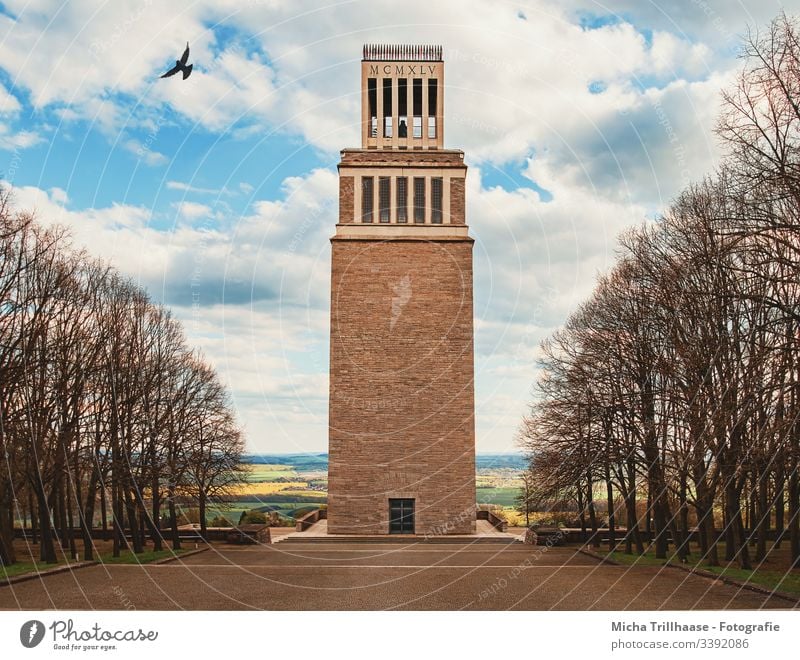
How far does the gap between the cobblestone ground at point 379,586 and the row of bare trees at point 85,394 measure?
11.8 ft

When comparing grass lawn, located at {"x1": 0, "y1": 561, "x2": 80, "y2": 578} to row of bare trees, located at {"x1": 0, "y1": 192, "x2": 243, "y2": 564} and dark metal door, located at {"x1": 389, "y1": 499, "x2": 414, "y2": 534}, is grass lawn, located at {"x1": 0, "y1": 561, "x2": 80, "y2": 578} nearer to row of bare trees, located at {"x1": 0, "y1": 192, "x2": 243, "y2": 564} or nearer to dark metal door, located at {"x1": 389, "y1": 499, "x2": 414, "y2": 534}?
row of bare trees, located at {"x1": 0, "y1": 192, "x2": 243, "y2": 564}

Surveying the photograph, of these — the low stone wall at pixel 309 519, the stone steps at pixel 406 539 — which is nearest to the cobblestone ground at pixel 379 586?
the stone steps at pixel 406 539

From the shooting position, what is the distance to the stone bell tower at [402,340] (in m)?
51.0

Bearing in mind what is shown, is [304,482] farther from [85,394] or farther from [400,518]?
[85,394]

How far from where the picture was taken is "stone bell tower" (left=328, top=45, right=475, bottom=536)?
51.0 m

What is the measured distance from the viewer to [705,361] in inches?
1053

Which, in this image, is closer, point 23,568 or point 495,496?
point 23,568

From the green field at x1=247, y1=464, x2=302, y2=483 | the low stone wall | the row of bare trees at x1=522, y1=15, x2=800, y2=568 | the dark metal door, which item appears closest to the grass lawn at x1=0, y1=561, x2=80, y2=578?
the row of bare trees at x1=522, y1=15, x2=800, y2=568

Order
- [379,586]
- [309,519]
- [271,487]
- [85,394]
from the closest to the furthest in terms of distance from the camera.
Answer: [379,586]
[85,394]
[309,519]
[271,487]

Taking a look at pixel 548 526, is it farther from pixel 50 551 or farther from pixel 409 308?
pixel 50 551

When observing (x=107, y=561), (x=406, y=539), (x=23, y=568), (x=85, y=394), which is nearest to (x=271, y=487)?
(x=406, y=539)

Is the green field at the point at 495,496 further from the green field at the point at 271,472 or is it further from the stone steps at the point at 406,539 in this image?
the green field at the point at 271,472

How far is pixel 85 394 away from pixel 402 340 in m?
21.6

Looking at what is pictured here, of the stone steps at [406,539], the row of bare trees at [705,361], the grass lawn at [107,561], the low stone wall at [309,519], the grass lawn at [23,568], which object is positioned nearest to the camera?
the row of bare trees at [705,361]
